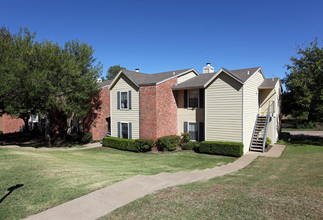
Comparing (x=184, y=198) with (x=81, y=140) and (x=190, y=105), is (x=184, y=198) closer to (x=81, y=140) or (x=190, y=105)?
(x=190, y=105)

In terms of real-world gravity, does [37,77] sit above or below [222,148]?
above

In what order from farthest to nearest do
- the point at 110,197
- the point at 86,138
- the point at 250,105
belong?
the point at 86,138, the point at 250,105, the point at 110,197

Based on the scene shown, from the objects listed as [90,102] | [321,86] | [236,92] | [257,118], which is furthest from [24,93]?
[321,86]

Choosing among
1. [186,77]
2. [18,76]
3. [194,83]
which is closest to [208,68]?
[186,77]

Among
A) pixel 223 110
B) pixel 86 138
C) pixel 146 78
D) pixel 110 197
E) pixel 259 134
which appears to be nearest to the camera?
pixel 110 197

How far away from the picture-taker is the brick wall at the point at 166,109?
55.4 feet

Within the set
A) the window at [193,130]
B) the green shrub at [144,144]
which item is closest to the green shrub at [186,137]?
the window at [193,130]

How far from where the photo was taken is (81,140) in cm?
2172

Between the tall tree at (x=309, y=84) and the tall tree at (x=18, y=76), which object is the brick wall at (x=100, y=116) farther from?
the tall tree at (x=309, y=84)

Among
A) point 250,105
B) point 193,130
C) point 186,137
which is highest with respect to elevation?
point 250,105

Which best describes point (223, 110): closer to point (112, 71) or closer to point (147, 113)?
point (147, 113)

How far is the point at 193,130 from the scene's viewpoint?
17688 mm

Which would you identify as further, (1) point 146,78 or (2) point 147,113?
(1) point 146,78

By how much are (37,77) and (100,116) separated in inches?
302
